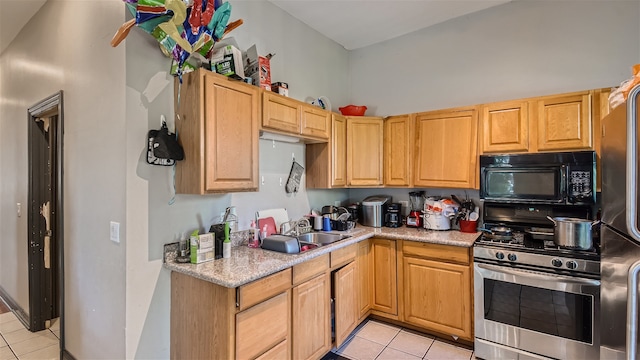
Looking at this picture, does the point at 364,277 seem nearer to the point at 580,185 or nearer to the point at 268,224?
the point at 268,224

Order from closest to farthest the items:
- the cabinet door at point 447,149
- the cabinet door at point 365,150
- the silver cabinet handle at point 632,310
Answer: the silver cabinet handle at point 632,310 < the cabinet door at point 447,149 < the cabinet door at point 365,150

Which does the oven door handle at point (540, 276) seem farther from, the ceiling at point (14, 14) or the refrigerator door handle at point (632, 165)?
the ceiling at point (14, 14)

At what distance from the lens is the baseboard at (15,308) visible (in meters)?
2.94

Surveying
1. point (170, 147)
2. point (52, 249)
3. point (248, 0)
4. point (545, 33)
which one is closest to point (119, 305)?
point (170, 147)

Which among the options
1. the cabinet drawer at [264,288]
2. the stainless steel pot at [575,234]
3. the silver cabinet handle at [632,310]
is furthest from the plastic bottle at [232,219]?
the stainless steel pot at [575,234]

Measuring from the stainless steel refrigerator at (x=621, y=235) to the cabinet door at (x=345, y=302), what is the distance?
159 centimetres

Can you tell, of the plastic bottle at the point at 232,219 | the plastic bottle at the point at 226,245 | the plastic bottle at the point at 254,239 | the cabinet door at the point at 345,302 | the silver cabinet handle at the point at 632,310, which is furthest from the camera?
the cabinet door at the point at 345,302

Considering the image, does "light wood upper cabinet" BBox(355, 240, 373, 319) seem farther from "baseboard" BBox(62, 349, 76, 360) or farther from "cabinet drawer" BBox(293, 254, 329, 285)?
"baseboard" BBox(62, 349, 76, 360)

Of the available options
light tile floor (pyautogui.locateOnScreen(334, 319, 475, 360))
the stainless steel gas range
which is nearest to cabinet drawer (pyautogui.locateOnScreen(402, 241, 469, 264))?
the stainless steel gas range

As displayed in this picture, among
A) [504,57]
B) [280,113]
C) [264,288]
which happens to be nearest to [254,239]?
[264,288]

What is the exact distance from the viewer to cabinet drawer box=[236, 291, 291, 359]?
5.32 feet

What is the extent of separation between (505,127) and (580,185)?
71 cm

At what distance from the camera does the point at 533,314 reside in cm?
219

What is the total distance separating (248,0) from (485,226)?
9.71ft
